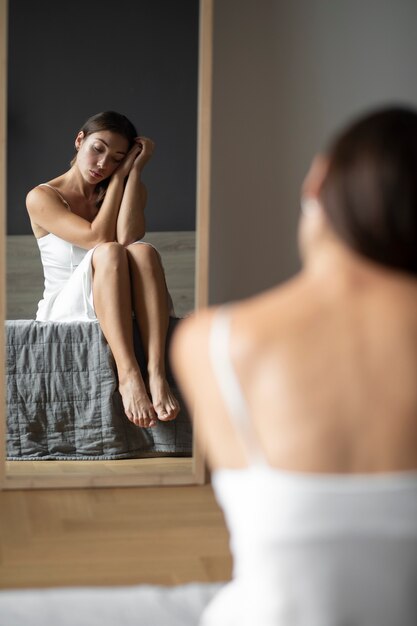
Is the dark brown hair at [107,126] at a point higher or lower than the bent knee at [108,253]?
higher

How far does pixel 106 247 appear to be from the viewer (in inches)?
136

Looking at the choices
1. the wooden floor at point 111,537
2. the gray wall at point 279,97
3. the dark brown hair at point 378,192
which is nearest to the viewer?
the dark brown hair at point 378,192

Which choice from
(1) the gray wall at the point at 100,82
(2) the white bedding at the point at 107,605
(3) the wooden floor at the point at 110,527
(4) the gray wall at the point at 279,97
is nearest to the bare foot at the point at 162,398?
(3) the wooden floor at the point at 110,527

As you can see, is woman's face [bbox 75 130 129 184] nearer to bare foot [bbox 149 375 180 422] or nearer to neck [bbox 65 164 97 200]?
neck [bbox 65 164 97 200]

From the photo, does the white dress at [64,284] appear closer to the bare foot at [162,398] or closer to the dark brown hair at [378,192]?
the bare foot at [162,398]

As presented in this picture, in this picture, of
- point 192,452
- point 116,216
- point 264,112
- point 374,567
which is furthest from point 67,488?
point 374,567

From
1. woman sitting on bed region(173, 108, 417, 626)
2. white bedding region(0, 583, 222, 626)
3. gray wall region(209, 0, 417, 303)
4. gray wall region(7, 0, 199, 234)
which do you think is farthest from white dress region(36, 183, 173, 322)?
woman sitting on bed region(173, 108, 417, 626)

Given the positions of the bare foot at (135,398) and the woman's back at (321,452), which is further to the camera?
the bare foot at (135,398)

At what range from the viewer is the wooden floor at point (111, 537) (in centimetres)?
256

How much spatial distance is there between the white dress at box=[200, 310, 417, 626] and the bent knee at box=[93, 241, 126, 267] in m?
2.43

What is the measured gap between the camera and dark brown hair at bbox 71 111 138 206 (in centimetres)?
346

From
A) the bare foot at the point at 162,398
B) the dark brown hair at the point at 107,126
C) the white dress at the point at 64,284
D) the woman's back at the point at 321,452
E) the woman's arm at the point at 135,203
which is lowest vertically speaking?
the bare foot at the point at 162,398

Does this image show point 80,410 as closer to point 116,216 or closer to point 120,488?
point 120,488

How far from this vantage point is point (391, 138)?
1.02 meters
